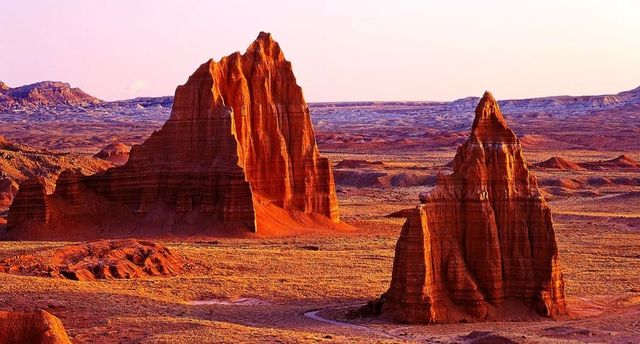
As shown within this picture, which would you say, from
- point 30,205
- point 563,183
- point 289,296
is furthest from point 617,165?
point 289,296

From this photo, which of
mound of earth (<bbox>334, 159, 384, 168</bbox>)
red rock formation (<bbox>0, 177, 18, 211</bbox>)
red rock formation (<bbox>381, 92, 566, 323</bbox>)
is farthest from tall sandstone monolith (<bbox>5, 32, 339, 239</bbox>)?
mound of earth (<bbox>334, 159, 384, 168</bbox>)

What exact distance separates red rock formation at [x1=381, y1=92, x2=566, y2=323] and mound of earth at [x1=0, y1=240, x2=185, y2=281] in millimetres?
11044

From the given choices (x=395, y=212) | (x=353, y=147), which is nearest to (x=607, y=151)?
(x=353, y=147)

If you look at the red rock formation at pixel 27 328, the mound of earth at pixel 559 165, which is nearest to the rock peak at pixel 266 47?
the red rock formation at pixel 27 328

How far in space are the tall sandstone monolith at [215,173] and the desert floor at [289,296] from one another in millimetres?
2645

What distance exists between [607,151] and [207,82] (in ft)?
378

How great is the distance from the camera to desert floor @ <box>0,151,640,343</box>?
29.0m

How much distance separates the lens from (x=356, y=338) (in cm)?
2833

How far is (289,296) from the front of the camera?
37.1 metres

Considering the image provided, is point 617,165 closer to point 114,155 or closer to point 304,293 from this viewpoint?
point 114,155

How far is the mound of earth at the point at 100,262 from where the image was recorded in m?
38.7

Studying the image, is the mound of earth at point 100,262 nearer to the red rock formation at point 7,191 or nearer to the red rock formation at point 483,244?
the red rock formation at point 483,244

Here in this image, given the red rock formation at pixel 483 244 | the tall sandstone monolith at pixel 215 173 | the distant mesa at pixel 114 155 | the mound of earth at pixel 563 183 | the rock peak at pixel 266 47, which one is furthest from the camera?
the distant mesa at pixel 114 155

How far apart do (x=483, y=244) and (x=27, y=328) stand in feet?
41.6
